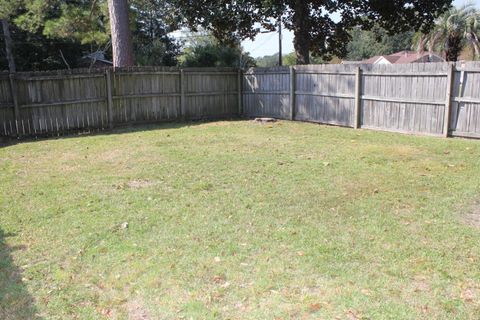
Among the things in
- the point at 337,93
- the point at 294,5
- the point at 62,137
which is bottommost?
the point at 62,137

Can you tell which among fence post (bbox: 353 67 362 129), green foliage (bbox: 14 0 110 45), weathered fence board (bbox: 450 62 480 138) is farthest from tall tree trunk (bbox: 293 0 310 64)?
weathered fence board (bbox: 450 62 480 138)

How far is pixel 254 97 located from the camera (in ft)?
49.1

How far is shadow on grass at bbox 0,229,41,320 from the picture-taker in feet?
10.2

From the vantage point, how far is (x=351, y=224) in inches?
183

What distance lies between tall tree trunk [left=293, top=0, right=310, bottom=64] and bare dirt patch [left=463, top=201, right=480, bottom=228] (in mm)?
11844

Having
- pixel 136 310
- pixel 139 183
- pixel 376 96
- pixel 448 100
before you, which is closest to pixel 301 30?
pixel 376 96

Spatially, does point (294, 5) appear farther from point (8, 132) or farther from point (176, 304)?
point (176, 304)

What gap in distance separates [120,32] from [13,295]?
11821 millimetres

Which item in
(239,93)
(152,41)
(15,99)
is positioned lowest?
(239,93)

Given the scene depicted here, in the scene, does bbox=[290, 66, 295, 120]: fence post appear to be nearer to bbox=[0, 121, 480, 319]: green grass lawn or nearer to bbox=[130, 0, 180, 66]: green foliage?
bbox=[0, 121, 480, 319]: green grass lawn

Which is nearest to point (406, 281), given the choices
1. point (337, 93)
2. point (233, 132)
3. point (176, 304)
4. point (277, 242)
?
point (277, 242)

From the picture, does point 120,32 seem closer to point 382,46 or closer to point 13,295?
point 13,295

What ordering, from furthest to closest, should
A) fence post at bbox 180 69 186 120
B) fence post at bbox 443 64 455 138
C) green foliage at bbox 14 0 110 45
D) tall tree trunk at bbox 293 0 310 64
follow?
1. tall tree trunk at bbox 293 0 310 64
2. green foliage at bbox 14 0 110 45
3. fence post at bbox 180 69 186 120
4. fence post at bbox 443 64 455 138

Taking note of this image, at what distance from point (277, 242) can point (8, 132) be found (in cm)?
905
